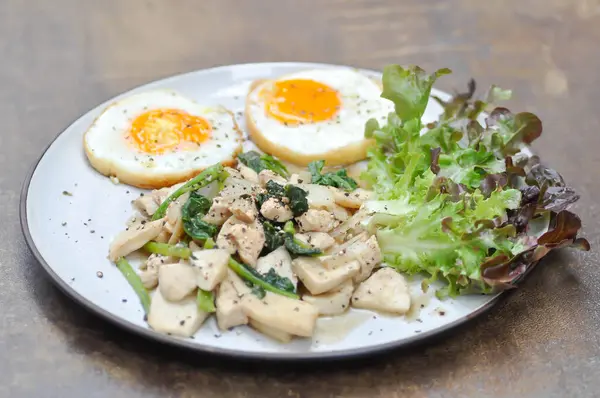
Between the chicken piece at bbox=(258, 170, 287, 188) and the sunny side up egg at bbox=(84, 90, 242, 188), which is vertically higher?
the chicken piece at bbox=(258, 170, 287, 188)

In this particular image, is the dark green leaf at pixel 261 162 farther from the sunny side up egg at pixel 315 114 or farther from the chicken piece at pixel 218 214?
the chicken piece at pixel 218 214

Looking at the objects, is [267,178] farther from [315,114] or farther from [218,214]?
[315,114]

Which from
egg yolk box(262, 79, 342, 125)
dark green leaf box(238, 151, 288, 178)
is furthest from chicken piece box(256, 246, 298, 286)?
egg yolk box(262, 79, 342, 125)

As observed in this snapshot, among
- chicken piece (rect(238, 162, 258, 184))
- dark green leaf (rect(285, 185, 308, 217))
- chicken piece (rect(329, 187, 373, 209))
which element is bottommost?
chicken piece (rect(238, 162, 258, 184))

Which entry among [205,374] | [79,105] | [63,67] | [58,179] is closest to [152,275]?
[205,374]

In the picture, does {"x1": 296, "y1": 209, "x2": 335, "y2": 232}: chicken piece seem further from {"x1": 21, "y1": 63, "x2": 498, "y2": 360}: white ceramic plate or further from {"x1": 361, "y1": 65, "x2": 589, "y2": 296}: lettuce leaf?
{"x1": 21, "y1": 63, "x2": 498, "y2": 360}: white ceramic plate

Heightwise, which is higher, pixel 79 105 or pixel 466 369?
pixel 466 369

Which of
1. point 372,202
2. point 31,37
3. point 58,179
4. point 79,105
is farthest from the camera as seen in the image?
point 31,37

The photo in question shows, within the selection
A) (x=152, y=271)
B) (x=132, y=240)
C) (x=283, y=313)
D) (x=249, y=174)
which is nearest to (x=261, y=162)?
(x=249, y=174)

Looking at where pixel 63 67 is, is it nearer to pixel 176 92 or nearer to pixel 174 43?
pixel 174 43
